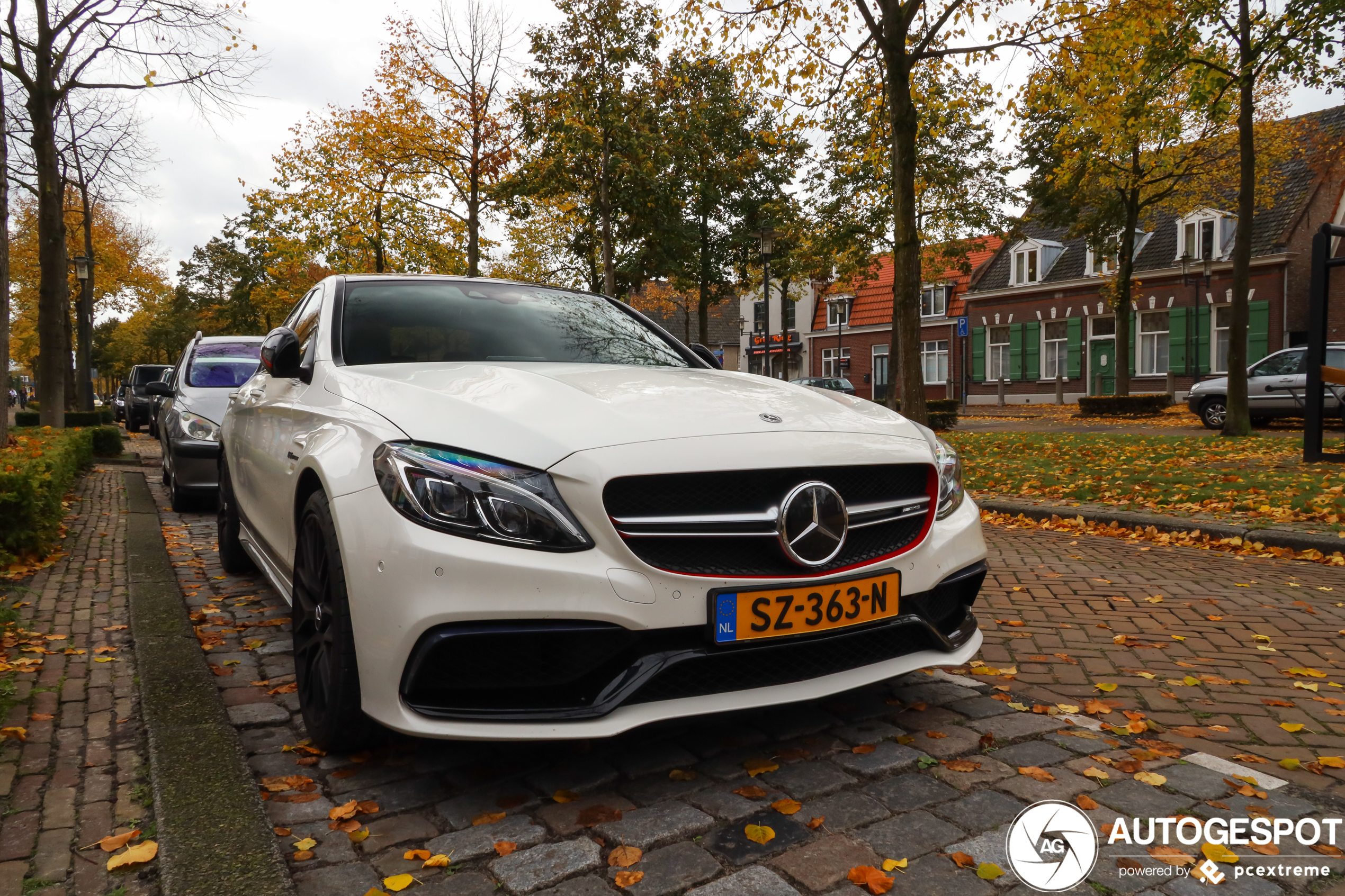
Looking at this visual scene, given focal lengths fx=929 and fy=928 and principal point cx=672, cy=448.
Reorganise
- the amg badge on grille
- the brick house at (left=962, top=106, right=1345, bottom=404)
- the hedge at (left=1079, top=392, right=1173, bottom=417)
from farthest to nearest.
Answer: the brick house at (left=962, top=106, right=1345, bottom=404)
the hedge at (left=1079, top=392, right=1173, bottom=417)
the amg badge on grille

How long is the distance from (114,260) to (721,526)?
39019 millimetres

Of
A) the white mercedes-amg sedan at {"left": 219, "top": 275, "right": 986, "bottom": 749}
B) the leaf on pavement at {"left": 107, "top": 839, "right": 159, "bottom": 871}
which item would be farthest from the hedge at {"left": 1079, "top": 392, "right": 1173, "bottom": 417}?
the leaf on pavement at {"left": 107, "top": 839, "right": 159, "bottom": 871}

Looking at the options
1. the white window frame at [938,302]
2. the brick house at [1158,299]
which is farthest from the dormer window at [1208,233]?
the white window frame at [938,302]

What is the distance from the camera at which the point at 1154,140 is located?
2270 cm

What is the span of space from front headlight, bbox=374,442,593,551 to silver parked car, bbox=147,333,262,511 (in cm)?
545

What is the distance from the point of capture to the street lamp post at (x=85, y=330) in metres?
25.6

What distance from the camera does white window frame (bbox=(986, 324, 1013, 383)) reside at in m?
40.5

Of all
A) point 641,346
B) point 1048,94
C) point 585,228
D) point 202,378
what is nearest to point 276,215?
point 585,228

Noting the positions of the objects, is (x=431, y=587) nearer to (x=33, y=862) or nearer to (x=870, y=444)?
(x=33, y=862)

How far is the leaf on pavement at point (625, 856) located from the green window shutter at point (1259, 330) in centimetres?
3473

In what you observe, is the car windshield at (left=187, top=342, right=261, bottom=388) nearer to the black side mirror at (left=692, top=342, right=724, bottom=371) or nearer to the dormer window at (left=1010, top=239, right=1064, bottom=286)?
the black side mirror at (left=692, top=342, right=724, bottom=371)

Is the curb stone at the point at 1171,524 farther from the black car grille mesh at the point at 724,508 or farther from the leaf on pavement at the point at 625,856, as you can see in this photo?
the leaf on pavement at the point at 625,856

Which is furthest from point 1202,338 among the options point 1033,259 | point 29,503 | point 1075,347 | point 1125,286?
point 29,503

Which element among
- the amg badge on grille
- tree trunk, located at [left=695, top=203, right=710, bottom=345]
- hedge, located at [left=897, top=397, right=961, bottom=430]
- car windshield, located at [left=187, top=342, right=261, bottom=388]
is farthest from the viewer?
tree trunk, located at [left=695, top=203, right=710, bottom=345]
